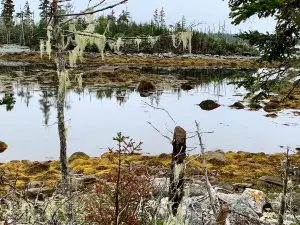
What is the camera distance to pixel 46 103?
2097 centimetres

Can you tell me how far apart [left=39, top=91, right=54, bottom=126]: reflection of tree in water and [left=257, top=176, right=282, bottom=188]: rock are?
946 cm

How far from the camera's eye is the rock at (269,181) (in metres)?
9.68

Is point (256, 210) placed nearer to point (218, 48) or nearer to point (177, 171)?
point (177, 171)

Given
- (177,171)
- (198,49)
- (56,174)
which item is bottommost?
(56,174)

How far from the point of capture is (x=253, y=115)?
19562 millimetres

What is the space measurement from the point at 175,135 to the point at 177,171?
2.78ft

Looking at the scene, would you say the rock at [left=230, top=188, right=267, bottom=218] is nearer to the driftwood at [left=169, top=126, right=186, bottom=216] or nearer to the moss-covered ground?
the driftwood at [left=169, top=126, right=186, bottom=216]

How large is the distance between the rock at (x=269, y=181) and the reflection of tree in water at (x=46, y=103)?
9.46 metres

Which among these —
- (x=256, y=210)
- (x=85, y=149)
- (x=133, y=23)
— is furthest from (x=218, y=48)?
(x=256, y=210)

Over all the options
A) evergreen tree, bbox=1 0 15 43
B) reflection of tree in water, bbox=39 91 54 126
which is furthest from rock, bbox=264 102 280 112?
evergreen tree, bbox=1 0 15 43

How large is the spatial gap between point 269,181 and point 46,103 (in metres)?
13.6

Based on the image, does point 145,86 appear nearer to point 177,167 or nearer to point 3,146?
point 3,146

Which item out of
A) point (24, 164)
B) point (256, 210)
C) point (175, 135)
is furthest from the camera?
point (24, 164)

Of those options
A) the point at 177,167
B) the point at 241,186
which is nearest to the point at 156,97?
the point at 241,186
